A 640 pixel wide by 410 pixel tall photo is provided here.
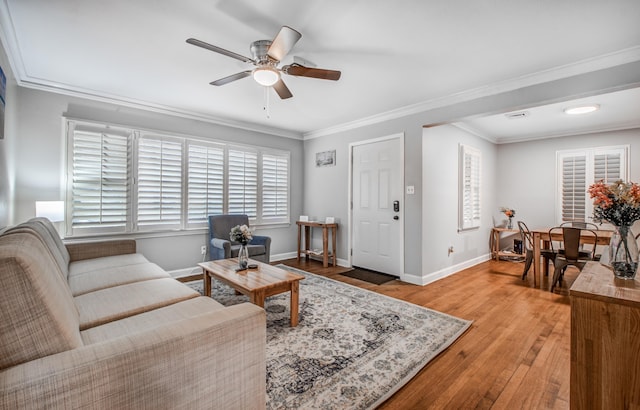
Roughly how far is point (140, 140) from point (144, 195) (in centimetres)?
74

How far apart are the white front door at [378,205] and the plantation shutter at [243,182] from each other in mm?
1717

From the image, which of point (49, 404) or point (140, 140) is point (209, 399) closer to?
point (49, 404)

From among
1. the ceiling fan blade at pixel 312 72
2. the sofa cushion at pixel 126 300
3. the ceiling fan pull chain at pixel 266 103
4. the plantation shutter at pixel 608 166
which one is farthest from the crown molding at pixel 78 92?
the plantation shutter at pixel 608 166

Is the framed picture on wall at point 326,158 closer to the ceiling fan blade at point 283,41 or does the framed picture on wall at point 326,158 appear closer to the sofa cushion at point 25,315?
the ceiling fan blade at point 283,41

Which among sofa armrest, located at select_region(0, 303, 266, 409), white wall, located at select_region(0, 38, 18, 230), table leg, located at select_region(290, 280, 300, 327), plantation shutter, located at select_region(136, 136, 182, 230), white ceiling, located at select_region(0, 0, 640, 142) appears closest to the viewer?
sofa armrest, located at select_region(0, 303, 266, 409)

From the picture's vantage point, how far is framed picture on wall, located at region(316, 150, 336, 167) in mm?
5133

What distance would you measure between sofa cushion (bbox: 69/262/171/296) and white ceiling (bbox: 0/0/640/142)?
1959 millimetres

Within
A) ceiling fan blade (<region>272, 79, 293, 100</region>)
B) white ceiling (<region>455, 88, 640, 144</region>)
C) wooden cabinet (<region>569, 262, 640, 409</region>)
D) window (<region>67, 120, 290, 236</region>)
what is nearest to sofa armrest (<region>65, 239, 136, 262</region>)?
window (<region>67, 120, 290, 236</region>)

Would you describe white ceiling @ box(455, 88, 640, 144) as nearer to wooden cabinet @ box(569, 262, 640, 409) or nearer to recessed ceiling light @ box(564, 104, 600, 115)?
recessed ceiling light @ box(564, 104, 600, 115)

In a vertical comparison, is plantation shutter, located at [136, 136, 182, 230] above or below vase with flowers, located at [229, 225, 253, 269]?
above

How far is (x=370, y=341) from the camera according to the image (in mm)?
2332

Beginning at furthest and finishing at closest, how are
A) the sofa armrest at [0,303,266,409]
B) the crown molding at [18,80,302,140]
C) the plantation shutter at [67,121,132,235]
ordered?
the plantation shutter at [67,121,132,235] → the crown molding at [18,80,302,140] → the sofa armrest at [0,303,266,409]

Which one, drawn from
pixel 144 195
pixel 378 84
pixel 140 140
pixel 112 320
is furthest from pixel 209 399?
pixel 140 140

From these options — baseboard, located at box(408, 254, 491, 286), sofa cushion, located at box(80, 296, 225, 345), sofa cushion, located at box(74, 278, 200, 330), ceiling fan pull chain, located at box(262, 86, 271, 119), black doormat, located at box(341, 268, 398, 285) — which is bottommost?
black doormat, located at box(341, 268, 398, 285)
